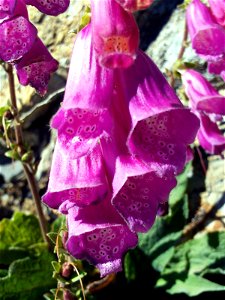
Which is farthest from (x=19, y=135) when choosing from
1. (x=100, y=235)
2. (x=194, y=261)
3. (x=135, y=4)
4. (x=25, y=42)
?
(x=135, y=4)

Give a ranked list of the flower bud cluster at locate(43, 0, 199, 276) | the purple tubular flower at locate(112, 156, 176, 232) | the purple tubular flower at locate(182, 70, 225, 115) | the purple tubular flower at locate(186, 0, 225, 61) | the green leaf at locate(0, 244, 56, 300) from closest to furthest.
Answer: the flower bud cluster at locate(43, 0, 199, 276) < the purple tubular flower at locate(112, 156, 176, 232) < the purple tubular flower at locate(186, 0, 225, 61) < the purple tubular flower at locate(182, 70, 225, 115) < the green leaf at locate(0, 244, 56, 300)

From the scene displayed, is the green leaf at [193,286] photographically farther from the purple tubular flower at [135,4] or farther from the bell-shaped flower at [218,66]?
the purple tubular flower at [135,4]

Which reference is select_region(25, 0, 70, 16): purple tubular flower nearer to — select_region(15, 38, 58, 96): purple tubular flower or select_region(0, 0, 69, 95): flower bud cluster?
select_region(0, 0, 69, 95): flower bud cluster

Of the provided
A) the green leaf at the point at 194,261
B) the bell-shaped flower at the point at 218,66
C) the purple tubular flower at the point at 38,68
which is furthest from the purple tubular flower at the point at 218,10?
the green leaf at the point at 194,261

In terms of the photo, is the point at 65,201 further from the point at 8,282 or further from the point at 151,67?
the point at 8,282

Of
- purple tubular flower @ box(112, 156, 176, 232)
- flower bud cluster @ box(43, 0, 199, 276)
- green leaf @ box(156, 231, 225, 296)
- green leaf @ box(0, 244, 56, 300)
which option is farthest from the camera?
green leaf @ box(156, 231, 225, 296)

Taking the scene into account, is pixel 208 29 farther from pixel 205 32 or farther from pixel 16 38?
pixel 16 38

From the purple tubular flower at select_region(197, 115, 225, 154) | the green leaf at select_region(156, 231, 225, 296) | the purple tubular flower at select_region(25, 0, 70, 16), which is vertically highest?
the purple tubular flower at select_region(25, 0, 70, 16)

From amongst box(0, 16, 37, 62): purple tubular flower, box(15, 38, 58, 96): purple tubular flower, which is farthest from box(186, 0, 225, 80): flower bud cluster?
box(0, 16, 37, 62): purple tubular flower
